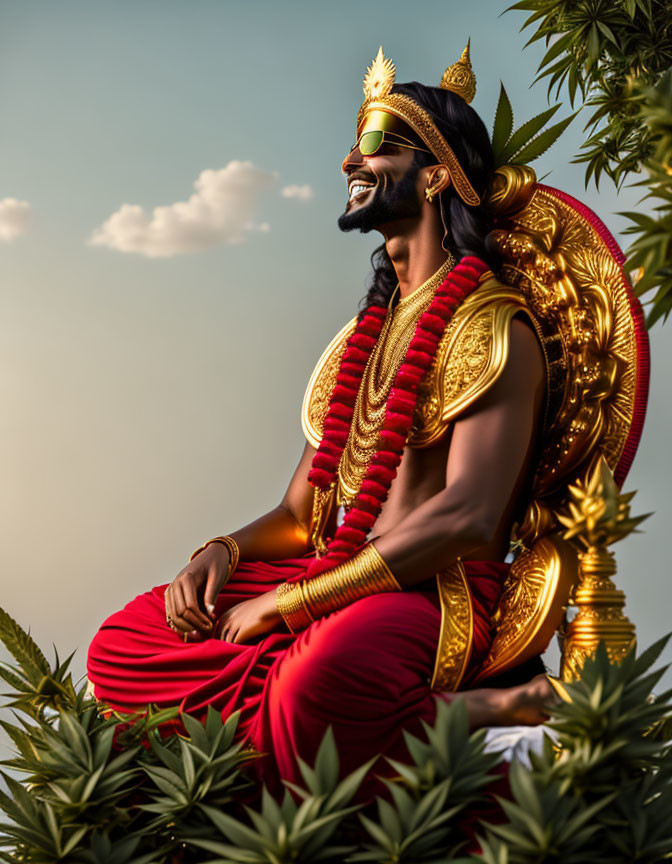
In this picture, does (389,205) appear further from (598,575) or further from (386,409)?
(598,575)

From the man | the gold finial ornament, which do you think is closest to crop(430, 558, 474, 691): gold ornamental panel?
the man

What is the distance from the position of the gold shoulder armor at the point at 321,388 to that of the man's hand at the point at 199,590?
15.9 inches

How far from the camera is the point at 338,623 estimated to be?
2256mm

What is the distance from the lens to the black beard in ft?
8.87

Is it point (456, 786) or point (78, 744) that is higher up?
point (78, 744)

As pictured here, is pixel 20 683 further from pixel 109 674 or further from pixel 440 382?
pixel 440 382

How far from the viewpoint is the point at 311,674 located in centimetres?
217

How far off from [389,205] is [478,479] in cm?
75

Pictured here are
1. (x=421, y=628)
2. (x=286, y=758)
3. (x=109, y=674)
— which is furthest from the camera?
(x=109, y=674)

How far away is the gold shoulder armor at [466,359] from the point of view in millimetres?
2488

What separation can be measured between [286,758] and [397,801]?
0.28 meters

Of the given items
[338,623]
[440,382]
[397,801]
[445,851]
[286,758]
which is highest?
[440,382]

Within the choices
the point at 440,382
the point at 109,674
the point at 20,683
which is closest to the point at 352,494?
the point at 440,382

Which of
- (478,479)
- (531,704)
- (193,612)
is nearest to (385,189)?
(478,479)
